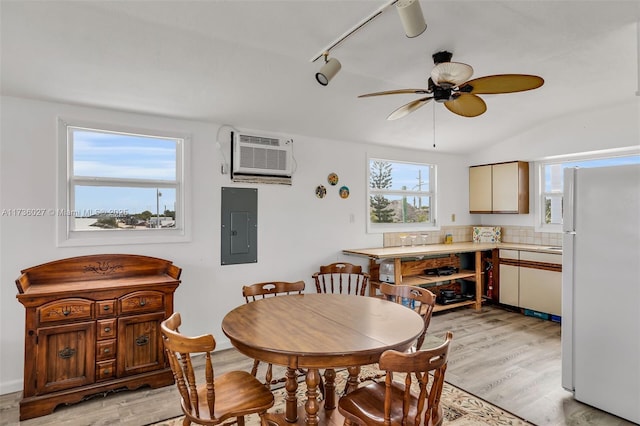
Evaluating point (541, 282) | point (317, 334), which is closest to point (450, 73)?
point (317, 334)

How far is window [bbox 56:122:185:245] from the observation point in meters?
2.99

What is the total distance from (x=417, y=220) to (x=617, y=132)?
100 inches

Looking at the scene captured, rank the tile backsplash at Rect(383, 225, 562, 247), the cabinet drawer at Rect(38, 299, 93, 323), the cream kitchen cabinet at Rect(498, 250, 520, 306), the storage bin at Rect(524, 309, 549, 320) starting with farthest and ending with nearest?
1. the tile backsplash at Rect(383, 225, 562, 247)
2. the cream kitchen cabinet at Rect(498, 250, 520, 306)
3. the storage bin at Rect(524, 309, 549, 320)
4. the cabinet drawer at Rect(38, 299, 93, 323)

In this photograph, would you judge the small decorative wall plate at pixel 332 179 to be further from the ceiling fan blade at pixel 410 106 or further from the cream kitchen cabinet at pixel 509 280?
the cream kitchen cabinet at pixel 509 280

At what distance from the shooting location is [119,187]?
126 inches

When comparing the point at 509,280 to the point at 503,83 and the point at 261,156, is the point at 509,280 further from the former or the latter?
the point at 261,156

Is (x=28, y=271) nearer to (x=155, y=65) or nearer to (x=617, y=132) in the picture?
(x=155, y=65)

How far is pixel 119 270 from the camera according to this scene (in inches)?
119

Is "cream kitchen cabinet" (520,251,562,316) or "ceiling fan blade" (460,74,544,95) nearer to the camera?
"ceiling fan blade" (460,74,544,95)

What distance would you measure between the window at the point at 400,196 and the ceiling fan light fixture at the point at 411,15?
291 cm

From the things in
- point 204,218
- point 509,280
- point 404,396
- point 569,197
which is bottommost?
point 509,280

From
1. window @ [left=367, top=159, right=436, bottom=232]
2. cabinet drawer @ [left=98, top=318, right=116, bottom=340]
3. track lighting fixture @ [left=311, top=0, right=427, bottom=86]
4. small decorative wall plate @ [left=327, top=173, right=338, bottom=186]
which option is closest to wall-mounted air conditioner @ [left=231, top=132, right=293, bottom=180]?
small decorative wall plate @ [left=327, top=173, right=338, bottom=186]

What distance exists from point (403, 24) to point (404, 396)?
176 centimetres

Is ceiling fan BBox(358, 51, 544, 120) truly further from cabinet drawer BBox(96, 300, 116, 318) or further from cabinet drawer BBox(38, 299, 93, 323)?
cabinet drawer BBox(38, 299, 93, 323)
